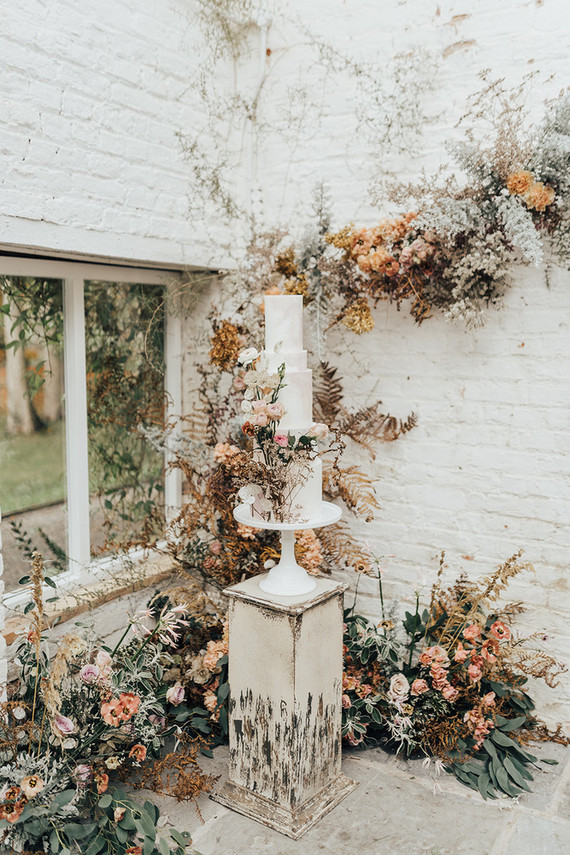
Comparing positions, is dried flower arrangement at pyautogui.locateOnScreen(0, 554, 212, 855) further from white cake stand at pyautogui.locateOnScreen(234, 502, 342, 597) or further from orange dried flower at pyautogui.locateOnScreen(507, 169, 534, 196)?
orange dried flower at pyautogui.locateOnScreen(507, 169, 534, 196)

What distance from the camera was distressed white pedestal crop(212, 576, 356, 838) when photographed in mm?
2566

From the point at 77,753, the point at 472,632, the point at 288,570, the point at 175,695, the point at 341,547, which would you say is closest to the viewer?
the point at 77,753

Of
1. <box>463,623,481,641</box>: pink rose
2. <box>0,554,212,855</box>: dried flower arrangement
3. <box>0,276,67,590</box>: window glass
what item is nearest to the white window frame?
<box>0,276,67,590</box>: window glass

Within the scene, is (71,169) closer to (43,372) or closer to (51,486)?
(43,372)

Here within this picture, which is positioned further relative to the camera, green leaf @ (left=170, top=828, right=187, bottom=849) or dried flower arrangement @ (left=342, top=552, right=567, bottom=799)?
dried flower arrangement @ (left=342, top=552, right=567, bottom=799)

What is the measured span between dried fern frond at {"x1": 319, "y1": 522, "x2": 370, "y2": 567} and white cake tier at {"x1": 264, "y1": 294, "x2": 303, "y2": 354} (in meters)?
1.14

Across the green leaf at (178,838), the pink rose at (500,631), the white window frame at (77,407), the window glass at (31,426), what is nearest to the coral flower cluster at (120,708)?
the green leaf at (178,838)

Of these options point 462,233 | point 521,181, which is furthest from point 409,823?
point 521,181

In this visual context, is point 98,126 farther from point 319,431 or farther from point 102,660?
point 102,660

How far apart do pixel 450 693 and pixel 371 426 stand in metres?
1.23

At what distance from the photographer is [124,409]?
3547 millimetres

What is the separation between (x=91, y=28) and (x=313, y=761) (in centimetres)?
286

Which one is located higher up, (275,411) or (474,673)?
(275,411)

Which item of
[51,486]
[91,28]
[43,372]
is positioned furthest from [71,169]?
[51,486]
